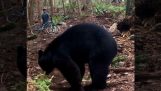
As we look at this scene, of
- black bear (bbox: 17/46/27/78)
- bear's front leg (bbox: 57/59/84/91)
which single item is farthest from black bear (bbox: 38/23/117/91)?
black bear (bbox: 17/46/27/78)

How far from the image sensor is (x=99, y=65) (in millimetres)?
4961

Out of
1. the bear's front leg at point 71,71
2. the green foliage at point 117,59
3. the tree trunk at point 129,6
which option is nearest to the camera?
the bear's front leg at point 71,71

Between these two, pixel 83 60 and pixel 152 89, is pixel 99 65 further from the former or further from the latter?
pixel 152 89

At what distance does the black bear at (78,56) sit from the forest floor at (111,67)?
2.8 inches

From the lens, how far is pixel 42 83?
4.98 metres

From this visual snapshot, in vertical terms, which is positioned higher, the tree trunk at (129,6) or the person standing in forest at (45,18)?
the tree trunk at (129,6)

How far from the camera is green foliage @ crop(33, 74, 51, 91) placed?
4.98 meters

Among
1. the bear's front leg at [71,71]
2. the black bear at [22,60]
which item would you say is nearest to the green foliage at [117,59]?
the bear's front leg at [71,71]

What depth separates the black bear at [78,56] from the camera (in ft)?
16.3

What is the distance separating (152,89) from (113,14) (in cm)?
98

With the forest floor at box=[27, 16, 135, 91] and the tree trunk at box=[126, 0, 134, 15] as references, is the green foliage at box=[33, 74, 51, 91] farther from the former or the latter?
the tree trunk at box=[126, 0, 134, 15]

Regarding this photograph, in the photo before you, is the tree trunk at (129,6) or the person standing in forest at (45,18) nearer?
the person standing in forest at (45,18)

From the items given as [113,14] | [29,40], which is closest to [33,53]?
[29,40]

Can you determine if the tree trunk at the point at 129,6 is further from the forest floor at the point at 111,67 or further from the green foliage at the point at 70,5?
the green foliage at the point at 70,5
